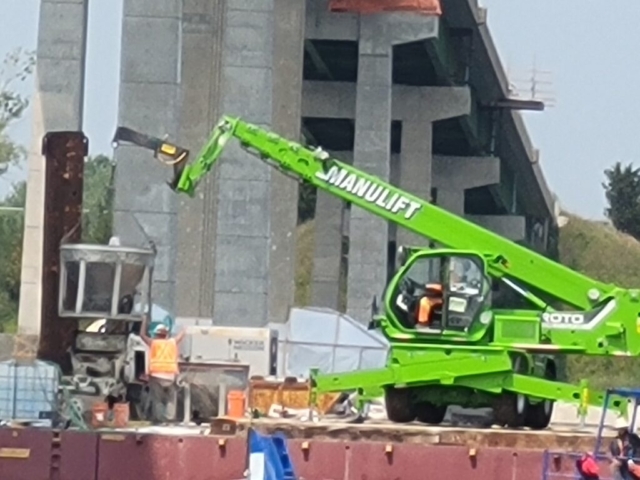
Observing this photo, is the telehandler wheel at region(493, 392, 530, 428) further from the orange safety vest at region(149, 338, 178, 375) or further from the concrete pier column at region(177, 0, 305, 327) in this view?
the concrete pier column at region(177, 0, 305, 327)

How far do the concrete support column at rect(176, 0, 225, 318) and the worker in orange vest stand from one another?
40.0 ft

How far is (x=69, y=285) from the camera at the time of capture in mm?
30141

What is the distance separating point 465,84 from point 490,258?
41.6m

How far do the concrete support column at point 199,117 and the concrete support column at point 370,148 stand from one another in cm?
1067

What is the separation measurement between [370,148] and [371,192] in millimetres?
27429

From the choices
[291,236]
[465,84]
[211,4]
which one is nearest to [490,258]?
[211,4]

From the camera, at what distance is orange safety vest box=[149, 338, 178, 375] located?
A: 29641 millimetres

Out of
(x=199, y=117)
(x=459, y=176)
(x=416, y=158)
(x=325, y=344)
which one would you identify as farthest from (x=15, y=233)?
(x=199, y=117)

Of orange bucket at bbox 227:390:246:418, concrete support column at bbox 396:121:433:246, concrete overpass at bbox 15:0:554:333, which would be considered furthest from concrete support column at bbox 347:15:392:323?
orange bucket at bbox 227:390:246:418

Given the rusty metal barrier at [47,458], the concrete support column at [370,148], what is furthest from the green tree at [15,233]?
the rusty metal barrier at [47,458]

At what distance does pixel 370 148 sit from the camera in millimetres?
55531

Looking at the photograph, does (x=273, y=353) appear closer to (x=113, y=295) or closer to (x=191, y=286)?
(x=191, y=286)

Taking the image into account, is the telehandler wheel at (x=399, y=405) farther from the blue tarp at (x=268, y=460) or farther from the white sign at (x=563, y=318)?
the blue tarp at (x=268, y=460)

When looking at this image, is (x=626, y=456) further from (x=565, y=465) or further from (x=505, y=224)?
(x=505, y=224)
